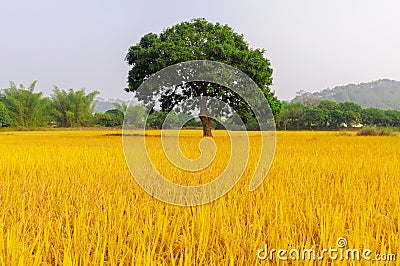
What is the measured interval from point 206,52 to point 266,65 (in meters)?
3.06

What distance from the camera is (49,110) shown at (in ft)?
135

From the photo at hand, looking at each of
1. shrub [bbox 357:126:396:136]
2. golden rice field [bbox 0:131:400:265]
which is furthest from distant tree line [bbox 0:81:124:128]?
golden rice field [bbox 0:131:400:265]

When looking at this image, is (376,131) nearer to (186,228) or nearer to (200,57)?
(200,57)

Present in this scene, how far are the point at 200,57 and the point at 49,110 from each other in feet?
108

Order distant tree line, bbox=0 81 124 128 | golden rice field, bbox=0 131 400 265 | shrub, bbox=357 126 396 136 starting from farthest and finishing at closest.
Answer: distant tree line, bbox=0 81 124 128 → shrub, bbox=357 126 396 136 → golden rice field, bbox=0 131 400 265

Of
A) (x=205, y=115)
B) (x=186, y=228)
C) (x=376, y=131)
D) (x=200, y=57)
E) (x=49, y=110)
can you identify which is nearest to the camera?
(x=186, y=228)

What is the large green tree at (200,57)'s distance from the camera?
14.3 metres

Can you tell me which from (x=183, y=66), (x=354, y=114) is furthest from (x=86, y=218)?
(x=354, y=114)

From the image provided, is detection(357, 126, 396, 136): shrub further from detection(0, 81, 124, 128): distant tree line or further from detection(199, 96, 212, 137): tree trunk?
detection(0, 81, 124, 128): distant tree line

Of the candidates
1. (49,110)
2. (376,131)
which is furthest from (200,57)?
(49,110)

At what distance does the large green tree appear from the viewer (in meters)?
14.3

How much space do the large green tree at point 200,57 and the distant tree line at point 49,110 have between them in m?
25.9

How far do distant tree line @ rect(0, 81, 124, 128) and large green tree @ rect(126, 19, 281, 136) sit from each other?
25940 mm

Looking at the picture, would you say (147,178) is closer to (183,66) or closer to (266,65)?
(183,66)
